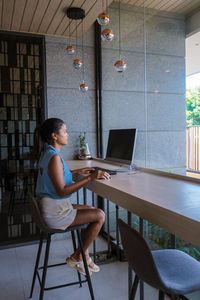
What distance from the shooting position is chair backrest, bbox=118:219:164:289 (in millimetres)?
1077

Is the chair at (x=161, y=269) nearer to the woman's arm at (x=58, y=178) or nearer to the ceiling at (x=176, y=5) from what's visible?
the woman's arm at (x=58, y=178)

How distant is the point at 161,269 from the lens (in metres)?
Answer: 1.31

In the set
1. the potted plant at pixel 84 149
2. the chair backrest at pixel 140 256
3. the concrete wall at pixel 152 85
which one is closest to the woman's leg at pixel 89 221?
the concrete wall at pixel 152 85

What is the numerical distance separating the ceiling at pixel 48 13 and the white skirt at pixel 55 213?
1730 millimetres

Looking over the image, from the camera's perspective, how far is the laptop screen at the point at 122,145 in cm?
247

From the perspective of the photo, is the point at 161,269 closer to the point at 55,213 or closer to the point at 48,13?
the point at 55,213

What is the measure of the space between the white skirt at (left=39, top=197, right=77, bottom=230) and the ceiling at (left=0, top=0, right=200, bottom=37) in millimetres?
1730

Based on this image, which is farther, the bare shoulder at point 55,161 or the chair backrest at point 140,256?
the bare shoulder at point 55,161

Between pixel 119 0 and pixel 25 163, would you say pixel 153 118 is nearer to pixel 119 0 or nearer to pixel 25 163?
pixel 119 0

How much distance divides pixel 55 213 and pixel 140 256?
1024 mm

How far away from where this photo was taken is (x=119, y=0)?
3.19 m

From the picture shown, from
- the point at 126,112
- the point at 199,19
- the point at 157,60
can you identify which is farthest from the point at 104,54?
the point at 199,19

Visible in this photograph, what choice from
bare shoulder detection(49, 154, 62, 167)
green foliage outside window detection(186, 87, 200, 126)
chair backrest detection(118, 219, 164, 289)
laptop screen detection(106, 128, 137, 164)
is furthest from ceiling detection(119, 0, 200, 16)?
chair backrest detection(118, 219, 164, 289)

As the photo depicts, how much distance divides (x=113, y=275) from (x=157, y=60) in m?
2.05
